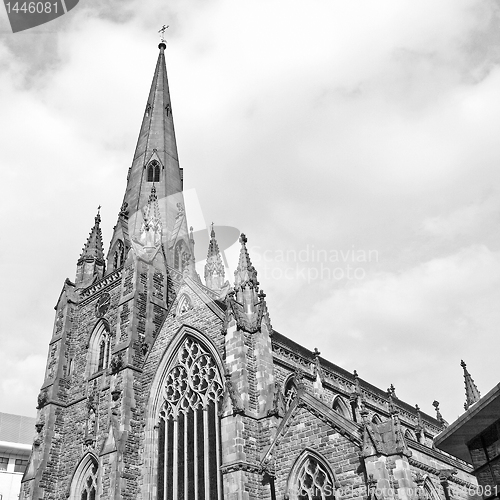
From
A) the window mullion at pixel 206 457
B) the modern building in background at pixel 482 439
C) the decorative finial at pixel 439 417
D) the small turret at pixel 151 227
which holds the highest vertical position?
the small turret at pixel 151 227

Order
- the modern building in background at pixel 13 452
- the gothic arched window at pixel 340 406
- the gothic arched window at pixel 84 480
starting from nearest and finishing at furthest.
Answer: the gothic arched window at pixel 84 480 < the gothic arched window at pixel 340 406 < the modern building in background at pixel 13 452

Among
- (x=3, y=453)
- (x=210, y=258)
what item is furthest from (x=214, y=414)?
(x=3, y=453)

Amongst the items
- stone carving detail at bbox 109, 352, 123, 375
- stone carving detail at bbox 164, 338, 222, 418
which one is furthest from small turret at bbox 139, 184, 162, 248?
stone carving detail at bbox 164, 338, 222, 418

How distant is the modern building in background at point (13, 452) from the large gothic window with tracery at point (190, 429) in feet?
68.3

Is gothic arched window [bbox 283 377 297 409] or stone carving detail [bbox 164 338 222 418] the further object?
gothic arched window [bbox 283 377 297 409]

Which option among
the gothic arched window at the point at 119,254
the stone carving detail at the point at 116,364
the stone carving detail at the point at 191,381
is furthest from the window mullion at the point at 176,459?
the gothic arched window at the point at 119,254

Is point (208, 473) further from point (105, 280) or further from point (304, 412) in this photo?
point (105, 280)

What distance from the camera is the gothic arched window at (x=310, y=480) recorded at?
15504 mm

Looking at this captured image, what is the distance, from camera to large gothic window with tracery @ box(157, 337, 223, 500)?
1828cm

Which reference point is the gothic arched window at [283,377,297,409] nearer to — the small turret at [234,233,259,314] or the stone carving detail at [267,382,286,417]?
the stone carving detail at [267,382,286,417]

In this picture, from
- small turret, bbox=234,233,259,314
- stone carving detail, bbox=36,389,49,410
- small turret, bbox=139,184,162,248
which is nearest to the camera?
small turret, bbox=234,233,259,314

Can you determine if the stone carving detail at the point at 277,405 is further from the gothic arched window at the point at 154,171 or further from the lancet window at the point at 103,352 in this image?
the gothic arched window at the point at 154,171

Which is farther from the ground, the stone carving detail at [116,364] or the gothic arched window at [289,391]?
the stone carving detail at [116,364]

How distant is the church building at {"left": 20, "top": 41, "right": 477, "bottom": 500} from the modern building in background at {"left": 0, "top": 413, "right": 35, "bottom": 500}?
15.2 m
